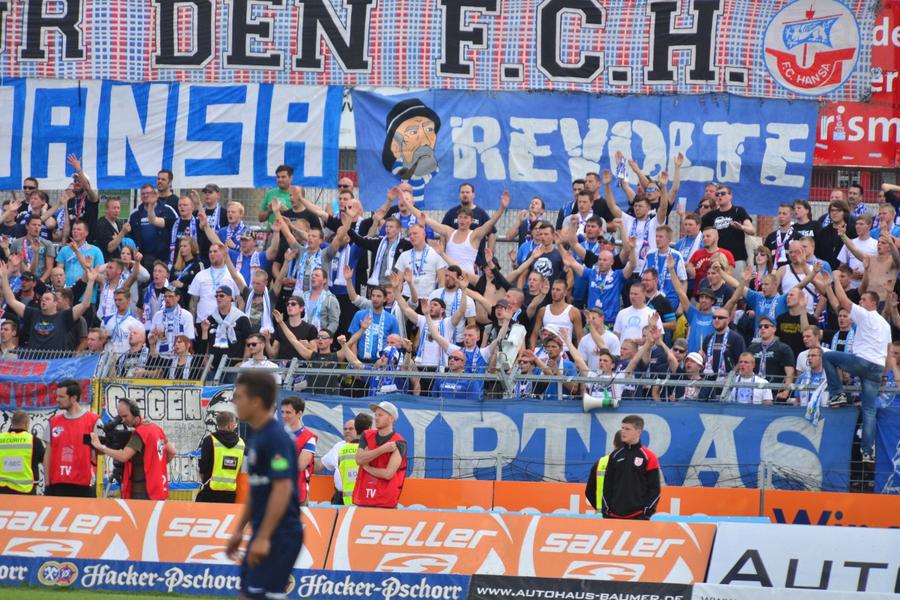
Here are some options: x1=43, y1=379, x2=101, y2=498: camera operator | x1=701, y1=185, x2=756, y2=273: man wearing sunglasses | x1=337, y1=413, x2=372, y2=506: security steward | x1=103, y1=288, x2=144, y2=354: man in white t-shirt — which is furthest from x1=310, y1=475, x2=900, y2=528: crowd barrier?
x1=103, y1=288, x2=144, y2=354: man in white t-shirt

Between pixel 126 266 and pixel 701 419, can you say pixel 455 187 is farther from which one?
pixel 701 419

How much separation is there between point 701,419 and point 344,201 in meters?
6.13

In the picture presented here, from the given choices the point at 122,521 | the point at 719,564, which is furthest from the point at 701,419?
the point at 122,521

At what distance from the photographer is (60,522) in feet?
41.2

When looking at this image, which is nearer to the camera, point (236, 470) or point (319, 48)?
point (236, 470)

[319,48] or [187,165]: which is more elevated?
[319,48]

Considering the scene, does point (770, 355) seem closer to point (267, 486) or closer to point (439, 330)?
point (439, 330)

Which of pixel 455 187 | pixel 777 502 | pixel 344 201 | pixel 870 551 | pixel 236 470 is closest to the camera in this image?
pixel 870 551

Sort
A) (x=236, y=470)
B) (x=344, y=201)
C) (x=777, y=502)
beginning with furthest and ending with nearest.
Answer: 1. (x=344, y=201)
2. (x=777, y=502)
3. (x=236, y=470)

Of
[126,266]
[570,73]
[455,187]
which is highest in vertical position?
[570,73]

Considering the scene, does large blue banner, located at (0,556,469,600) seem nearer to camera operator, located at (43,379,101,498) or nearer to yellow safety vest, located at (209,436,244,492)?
yellow safety vest, located at (209,436,244,492)

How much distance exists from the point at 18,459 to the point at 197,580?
293cm

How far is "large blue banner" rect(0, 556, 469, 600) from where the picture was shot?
1200 centimetres

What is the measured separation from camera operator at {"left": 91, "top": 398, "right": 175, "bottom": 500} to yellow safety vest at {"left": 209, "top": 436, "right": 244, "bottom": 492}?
0.59 meters
